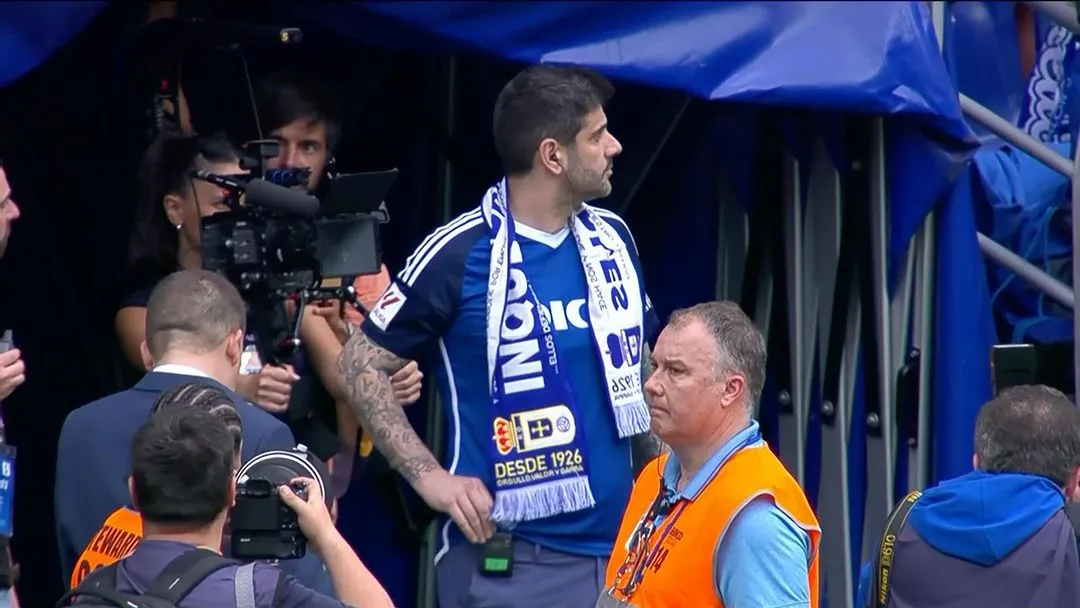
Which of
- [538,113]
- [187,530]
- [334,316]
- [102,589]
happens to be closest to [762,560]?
[187,530]

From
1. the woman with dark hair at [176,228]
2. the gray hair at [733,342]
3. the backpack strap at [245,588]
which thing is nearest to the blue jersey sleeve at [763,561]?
the gray hair at [733,342]

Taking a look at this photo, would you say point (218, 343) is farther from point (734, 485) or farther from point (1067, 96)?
point (1067, 96)

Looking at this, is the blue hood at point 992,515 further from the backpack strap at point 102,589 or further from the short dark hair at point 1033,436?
the backpack strap at point 102,589

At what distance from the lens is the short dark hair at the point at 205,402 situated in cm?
336

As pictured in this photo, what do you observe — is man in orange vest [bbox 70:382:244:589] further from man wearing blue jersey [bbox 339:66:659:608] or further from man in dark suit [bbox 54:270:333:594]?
man wearing blue jersey [bbox 339:66:659:608]

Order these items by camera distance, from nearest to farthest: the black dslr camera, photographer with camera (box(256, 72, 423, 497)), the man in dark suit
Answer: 1. the black dslr camera
2. the man in dark suit
3. photographer with camera (box(256, 72, 423, 497))

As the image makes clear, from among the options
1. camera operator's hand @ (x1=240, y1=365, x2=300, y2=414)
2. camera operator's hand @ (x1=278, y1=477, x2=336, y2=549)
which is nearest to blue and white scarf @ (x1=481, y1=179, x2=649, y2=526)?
camera operator's hand @ (x1=240, y1=365, x2=300, y2=414)

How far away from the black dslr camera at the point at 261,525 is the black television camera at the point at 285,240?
1253 millimetres

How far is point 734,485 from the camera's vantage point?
335 cm

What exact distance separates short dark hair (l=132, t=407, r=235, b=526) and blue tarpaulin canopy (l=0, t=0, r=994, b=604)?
1739 millimetres

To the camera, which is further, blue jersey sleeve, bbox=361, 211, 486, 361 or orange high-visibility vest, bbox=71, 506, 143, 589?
blue jersey sleeve, bbox=361, 211, 486, 361

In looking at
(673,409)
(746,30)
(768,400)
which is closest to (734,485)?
(673,409)

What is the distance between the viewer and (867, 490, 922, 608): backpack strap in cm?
381

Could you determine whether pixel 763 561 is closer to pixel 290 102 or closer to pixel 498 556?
pixel 498 556
